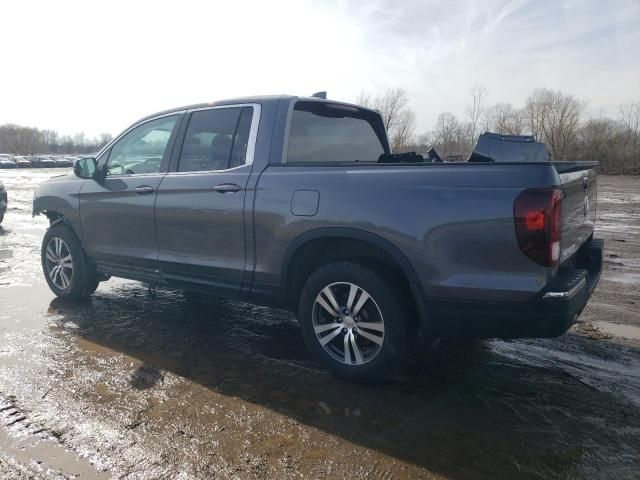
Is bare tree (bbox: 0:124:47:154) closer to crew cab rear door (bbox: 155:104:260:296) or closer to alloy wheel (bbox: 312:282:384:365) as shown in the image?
crew cab rear door (bbox: 155:104:260:296)

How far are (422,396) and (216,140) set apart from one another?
264cm

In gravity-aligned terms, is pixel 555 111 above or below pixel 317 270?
above

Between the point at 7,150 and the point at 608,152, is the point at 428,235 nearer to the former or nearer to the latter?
the point at 608,152

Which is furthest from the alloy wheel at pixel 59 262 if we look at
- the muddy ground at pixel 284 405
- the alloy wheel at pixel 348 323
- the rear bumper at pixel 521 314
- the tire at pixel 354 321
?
the rear bumper at pixel 521 314

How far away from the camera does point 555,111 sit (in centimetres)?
5425

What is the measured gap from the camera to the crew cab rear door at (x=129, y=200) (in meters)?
4.60

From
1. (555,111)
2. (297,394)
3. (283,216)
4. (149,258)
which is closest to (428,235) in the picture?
(283,216)

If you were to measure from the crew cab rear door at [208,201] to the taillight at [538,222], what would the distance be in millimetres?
1970

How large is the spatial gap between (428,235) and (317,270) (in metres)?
0.89

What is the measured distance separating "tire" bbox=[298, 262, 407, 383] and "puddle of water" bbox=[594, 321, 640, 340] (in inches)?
96.8

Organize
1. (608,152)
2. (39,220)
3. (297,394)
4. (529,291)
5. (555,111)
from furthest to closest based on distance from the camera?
(555,111) < (608,152) < (39,220) < (297,394) < (529,291)

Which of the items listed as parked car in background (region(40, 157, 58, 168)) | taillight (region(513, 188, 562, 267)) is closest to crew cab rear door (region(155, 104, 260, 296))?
taillight (region(513, 188, 562, 267))

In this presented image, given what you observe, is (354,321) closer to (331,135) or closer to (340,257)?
(340,257)

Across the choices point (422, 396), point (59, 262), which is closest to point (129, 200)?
point (59, 262)
